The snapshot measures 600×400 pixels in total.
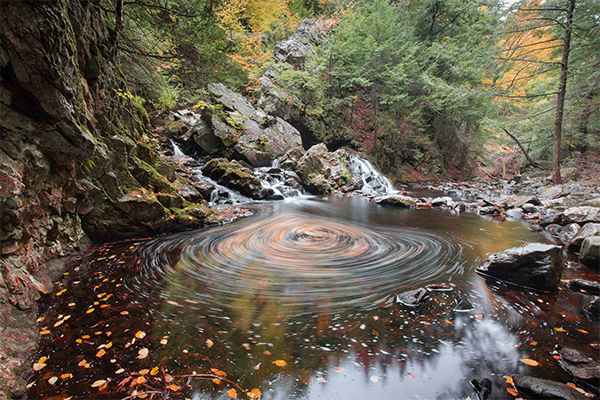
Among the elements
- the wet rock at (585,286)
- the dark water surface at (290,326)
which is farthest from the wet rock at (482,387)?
the wet rock at (585,286)

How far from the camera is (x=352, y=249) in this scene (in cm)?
526

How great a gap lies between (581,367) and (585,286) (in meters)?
2.08

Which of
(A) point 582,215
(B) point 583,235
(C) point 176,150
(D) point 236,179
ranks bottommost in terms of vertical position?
(B) point 583,235

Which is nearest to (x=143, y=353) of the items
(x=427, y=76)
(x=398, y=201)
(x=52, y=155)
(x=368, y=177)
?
(x=52, y=155)

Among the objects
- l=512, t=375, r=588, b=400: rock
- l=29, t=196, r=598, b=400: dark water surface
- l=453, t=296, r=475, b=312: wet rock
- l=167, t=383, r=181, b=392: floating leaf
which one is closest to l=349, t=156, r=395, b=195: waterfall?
l=29, t=196, r=598, b=400: dark water surface

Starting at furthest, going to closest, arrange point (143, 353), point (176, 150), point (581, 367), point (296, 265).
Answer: point (176, 150)
point (296, 265)
point (143, 353)
point (581, 367)

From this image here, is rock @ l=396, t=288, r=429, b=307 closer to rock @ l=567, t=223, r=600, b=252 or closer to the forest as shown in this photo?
rock @ l=567, t=223, r=600, b=252

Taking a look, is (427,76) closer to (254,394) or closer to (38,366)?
(254,394)

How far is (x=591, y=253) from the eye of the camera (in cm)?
400

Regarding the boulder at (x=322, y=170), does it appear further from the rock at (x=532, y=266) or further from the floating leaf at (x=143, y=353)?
the floating leaf at (x=143, y=353)

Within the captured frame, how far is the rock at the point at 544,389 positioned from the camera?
172cm

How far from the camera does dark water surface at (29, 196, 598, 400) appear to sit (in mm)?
1954

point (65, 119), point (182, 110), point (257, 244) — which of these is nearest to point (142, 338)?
point (65, 119)

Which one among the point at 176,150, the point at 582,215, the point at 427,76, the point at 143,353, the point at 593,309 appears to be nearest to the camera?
the point at 143,353
